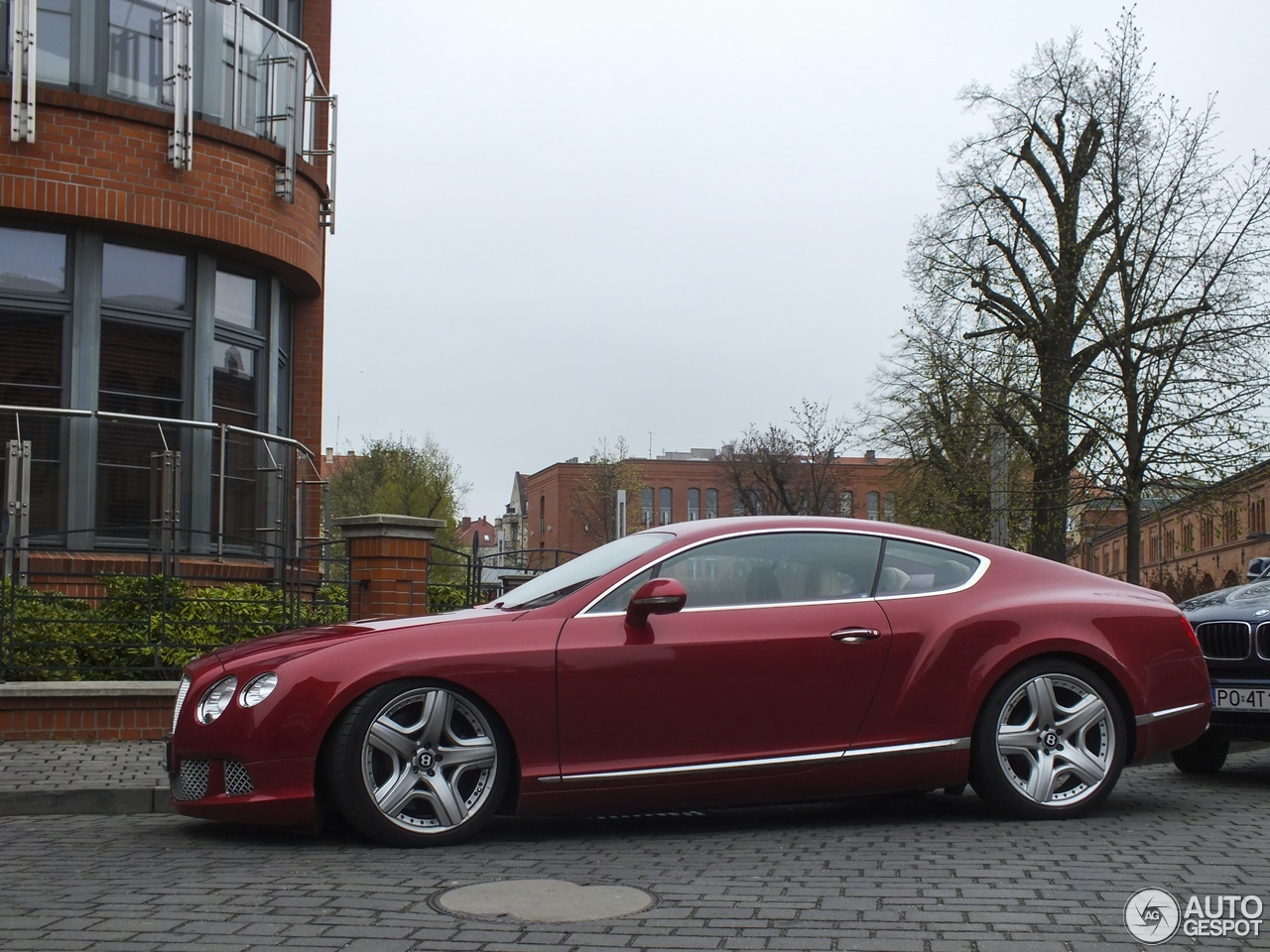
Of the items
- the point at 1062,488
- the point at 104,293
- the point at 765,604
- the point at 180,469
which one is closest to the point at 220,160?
the point at 104,293

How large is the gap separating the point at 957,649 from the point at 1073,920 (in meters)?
2.17

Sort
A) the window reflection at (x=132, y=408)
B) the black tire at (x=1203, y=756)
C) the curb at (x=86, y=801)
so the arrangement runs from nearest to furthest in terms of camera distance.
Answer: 1. the curb at (x=86, y=801)
2. the black tire at (x=1203, y=756)
3. the window reflection at (x=132, y=408)

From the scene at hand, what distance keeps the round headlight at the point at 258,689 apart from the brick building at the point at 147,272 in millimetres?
5328

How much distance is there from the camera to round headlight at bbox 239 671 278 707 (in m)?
6.17

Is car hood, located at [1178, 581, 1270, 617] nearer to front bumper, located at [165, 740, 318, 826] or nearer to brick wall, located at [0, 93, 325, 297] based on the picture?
front bumper, located at [165, 740, 318, 826]

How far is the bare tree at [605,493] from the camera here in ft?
320

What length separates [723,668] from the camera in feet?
21.2

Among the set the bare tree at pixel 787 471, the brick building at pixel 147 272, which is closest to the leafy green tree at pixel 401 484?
the bare tree at pixel 787 471

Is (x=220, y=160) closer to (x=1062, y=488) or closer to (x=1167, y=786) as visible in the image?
(x=1167, y=786)

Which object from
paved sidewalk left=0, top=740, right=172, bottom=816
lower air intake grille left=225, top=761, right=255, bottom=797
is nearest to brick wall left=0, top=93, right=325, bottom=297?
paved sidewalk left=0, top=740, right=172, bottom=816

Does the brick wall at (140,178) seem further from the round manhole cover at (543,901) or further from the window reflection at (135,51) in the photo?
the round manhole cover at (543,901)

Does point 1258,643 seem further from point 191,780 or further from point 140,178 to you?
point 140,178

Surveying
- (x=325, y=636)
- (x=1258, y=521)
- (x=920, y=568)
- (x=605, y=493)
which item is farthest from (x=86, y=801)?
(x=605, y=493)

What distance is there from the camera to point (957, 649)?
265 inches
